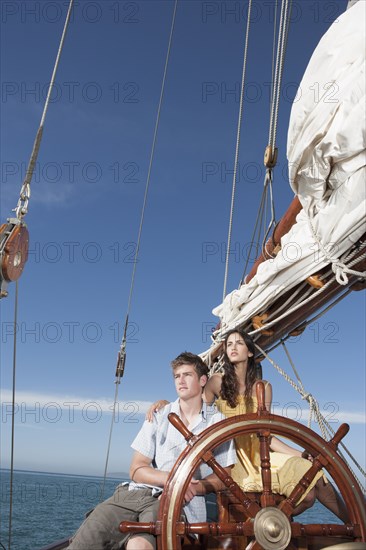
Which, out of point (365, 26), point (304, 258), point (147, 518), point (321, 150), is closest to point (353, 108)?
point (321, 150)

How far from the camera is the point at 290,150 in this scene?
7.09ft

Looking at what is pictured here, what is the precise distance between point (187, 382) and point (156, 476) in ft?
1.21

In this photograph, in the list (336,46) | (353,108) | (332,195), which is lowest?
(332,195)

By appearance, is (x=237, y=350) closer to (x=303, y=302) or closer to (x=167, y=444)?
(x=303, y=302)

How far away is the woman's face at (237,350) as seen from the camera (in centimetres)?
257

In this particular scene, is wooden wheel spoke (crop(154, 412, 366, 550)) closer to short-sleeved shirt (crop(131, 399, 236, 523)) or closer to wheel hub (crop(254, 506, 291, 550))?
wheel hub (crop(254, 506, 291, 550))

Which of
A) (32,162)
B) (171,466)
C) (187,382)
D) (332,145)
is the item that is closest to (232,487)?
(171,466)

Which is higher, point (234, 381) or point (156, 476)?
point (234, 381)

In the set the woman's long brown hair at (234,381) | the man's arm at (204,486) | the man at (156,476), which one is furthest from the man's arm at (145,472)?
the woman's long brown hair at (234,381)

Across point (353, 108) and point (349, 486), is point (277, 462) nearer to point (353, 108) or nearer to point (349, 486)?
point (349, 486)

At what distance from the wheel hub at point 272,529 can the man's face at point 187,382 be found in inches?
21.2

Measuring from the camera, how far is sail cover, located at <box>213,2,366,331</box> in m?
1.88

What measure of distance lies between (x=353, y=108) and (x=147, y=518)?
1592 mm

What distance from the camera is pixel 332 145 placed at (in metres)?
1.95
